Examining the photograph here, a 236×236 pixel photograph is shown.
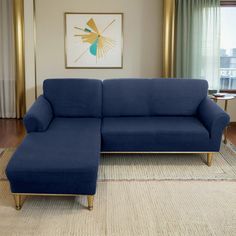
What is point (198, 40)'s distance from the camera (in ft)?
16.5

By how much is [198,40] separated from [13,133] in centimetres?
273

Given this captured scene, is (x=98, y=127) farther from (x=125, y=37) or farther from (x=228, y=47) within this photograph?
(x=228, y=47)

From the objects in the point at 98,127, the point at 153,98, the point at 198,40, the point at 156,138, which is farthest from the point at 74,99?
the point at 198,40

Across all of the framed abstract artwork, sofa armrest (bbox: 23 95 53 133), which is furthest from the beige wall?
sofa armrest (bbox: 23 95 53 133)

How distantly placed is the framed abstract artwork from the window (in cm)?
141

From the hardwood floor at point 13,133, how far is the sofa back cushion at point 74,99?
0.73 meters

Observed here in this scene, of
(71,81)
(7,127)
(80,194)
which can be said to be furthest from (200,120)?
(7,127)

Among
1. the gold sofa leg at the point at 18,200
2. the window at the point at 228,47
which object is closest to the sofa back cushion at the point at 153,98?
the window at the point at 228,47

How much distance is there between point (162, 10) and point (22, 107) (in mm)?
2404

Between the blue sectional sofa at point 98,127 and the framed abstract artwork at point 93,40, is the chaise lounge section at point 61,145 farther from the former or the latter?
the framed abstract artwork at point 93,40

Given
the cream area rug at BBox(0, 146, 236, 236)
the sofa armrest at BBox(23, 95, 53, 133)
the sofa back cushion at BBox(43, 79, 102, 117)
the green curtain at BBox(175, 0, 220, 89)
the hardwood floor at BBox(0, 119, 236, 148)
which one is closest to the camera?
the cream area rug at BBox(0, 146, 236, 236)

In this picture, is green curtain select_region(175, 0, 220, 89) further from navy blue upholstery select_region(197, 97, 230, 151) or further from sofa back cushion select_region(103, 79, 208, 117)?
navy blue upholstery select_region(197, 97, 230, 151)

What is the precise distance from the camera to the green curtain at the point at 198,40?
497 centimetres

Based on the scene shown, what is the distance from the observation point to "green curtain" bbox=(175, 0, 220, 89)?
4.97 m
